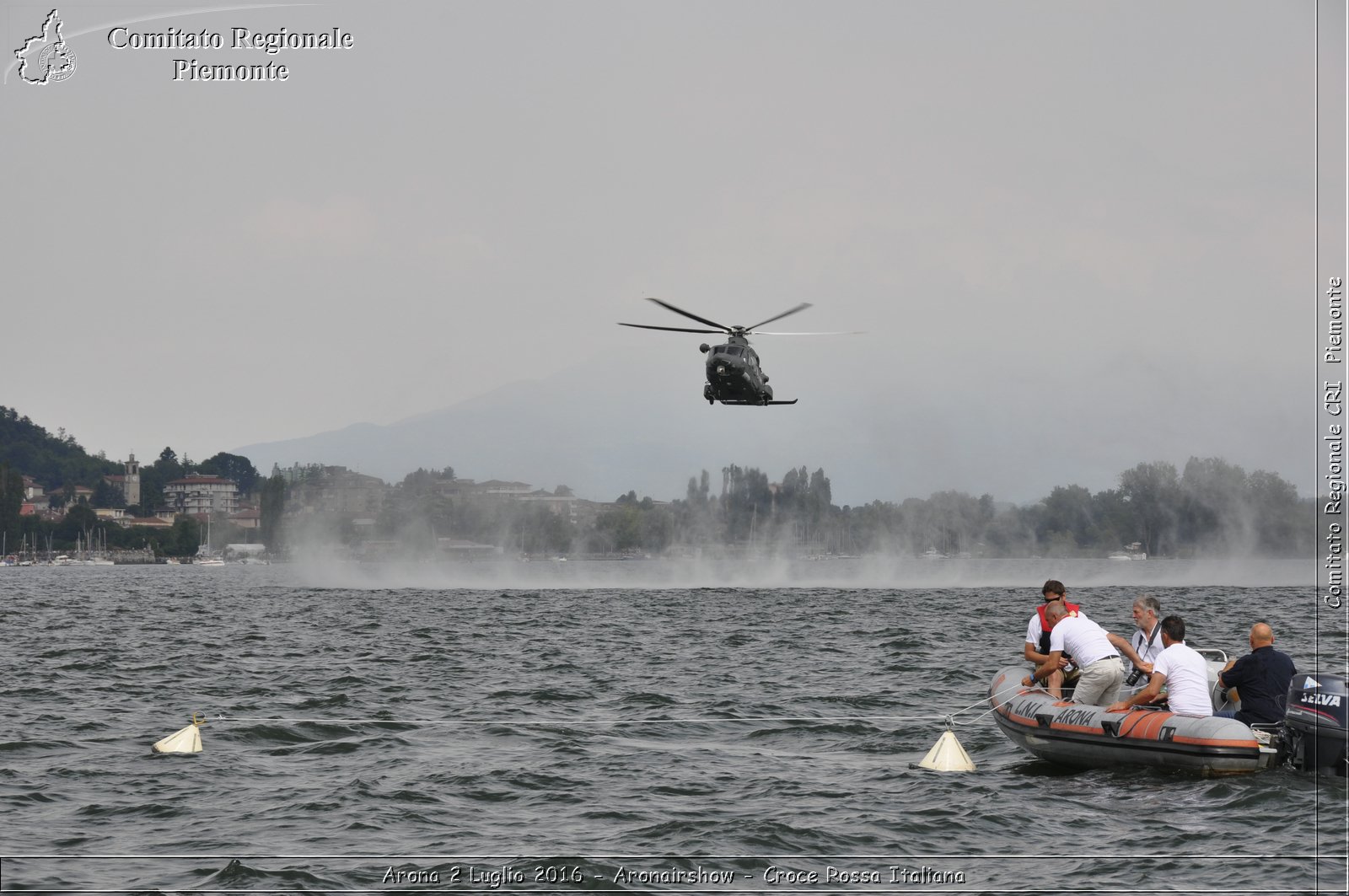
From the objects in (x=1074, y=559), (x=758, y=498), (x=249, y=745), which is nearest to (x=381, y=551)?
(x=758, y=498)

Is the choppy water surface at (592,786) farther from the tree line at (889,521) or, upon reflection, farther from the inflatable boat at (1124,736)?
the tree line at (889,521)

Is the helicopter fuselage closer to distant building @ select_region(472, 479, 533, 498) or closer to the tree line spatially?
the tree line

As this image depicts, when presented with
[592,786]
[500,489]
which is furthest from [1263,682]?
[500,489]

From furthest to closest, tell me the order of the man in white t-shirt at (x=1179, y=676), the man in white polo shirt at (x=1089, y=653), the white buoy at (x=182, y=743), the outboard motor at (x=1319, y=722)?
1. the white buoy at (x=182, y=743)
2. the man in white polo shirt at (x=1089, y=653)
3. the man in white t-shirt at (x=1179, y=676)
4. the outboard motor at (x=1319, y=722)

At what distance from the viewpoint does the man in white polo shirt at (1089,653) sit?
17.7 meters

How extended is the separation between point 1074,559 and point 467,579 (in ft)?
349

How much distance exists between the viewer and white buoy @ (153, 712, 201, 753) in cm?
1914

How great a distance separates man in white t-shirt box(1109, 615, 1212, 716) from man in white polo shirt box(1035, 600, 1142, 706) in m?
0.91

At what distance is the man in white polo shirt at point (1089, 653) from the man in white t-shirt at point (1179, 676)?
91 centimetres

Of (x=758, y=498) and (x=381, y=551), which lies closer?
Answer: (x=381, y=551)

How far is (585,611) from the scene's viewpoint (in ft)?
195

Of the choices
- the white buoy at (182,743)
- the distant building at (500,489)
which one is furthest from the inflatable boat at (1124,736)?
the distant building at (500,489)

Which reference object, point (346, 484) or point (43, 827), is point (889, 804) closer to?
point (43, 827)

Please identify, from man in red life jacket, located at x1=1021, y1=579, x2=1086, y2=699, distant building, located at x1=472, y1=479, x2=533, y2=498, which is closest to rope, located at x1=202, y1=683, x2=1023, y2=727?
man in red life jacket, located at x1=1021, y1=579, x2=1086, y2=699
